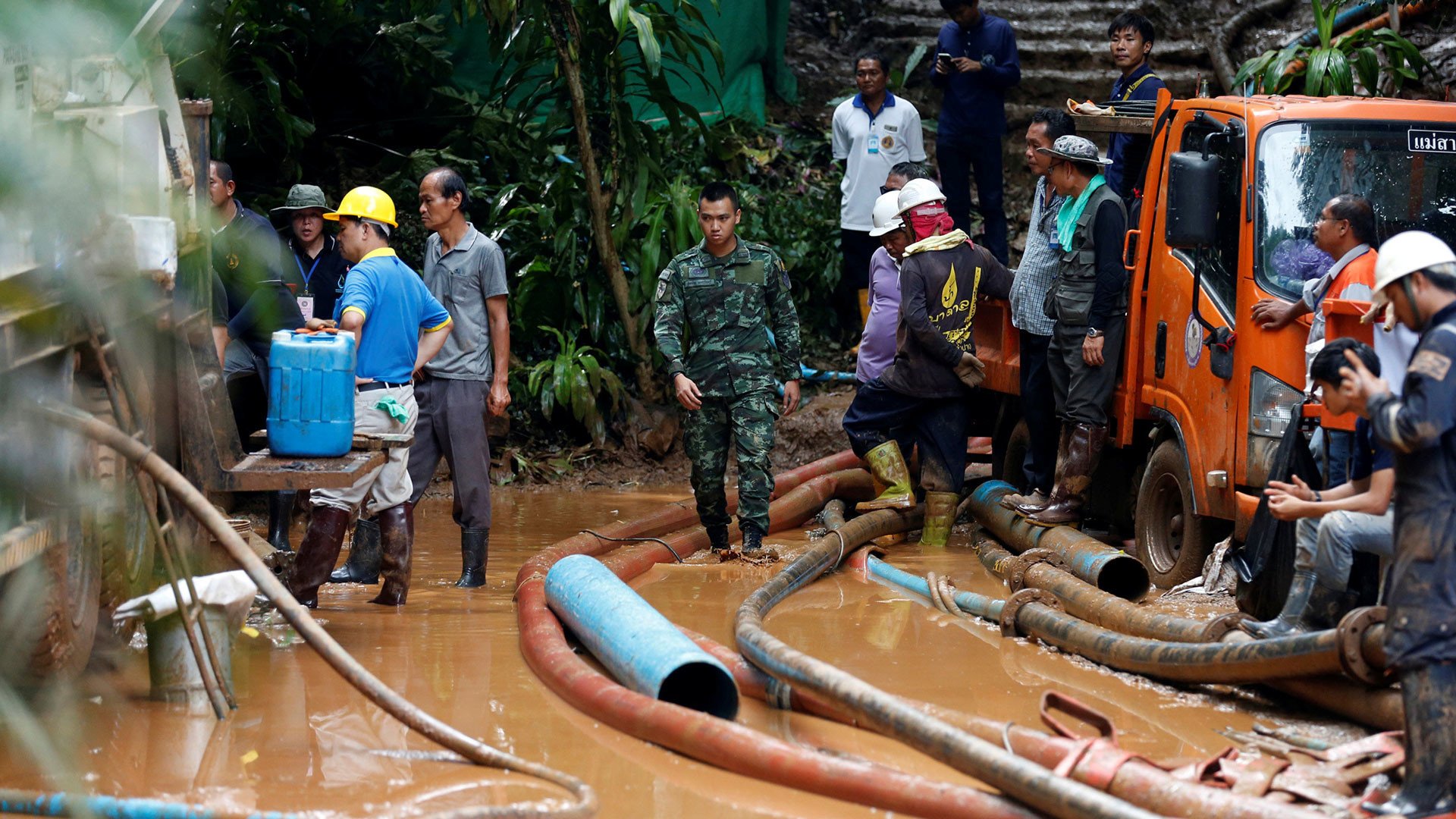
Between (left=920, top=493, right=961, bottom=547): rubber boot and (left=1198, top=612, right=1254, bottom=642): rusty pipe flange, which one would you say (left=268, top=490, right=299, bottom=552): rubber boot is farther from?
(left=1198, top=612, right=1254, bottom=642): rusty pipe flange

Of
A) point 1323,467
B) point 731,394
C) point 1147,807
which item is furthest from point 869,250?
point 1147,807

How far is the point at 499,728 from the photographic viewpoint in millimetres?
5129

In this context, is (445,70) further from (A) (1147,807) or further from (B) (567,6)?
(A) (1147,807)

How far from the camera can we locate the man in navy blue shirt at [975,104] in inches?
441

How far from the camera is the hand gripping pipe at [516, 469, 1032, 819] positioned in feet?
13.5

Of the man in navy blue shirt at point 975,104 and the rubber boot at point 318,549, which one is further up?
the man in navy blue shirt at point 975,104

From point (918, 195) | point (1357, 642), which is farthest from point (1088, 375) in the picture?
point (1357, 642)

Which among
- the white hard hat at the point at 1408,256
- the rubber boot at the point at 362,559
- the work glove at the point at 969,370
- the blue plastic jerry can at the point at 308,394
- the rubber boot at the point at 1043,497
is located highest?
the white hard hat at the point at 1408,256

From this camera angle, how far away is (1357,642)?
15.6 feet

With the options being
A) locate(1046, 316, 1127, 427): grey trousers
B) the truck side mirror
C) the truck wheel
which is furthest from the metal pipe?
the truck side mirror

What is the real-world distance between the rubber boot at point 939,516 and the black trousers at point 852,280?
305 cm

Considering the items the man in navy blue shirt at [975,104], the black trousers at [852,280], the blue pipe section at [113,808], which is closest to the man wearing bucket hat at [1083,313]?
the man in navy blue shirt at [975,104]

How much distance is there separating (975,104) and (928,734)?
7.90 m

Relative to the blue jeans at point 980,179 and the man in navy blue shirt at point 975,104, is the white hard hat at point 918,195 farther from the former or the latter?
the blue jeans at point 980,179
